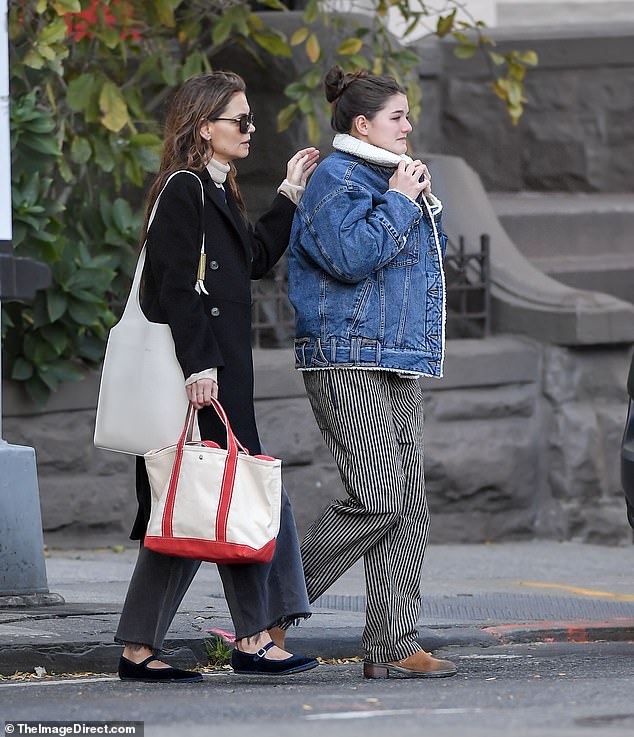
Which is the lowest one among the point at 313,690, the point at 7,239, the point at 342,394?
the point at 313,690

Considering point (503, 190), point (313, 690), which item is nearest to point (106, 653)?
point (313, 690)

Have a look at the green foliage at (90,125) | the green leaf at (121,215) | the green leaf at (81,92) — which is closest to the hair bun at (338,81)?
the green foliage at (90,125)

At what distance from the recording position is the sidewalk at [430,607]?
5590mm

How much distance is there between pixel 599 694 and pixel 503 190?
289 inches

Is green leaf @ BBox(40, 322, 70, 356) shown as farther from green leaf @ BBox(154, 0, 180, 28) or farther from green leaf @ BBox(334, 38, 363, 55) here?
green leaf @ BBox(334, 38, 363, 55)

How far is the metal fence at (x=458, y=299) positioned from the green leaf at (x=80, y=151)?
4.54 feet

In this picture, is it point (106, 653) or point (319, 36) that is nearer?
point (106, 653)

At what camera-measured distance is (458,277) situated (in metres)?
9.68

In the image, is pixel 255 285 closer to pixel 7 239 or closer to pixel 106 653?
→ pixel 7 239

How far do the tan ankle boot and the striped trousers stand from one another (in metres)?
0.02

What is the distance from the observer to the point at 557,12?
39.4ft

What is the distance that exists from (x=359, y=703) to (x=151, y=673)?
827 mm

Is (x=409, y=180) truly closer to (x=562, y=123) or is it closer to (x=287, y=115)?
(x=287, y=115)

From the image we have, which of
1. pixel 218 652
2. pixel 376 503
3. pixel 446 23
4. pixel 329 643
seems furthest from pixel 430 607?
pixel 446 23
